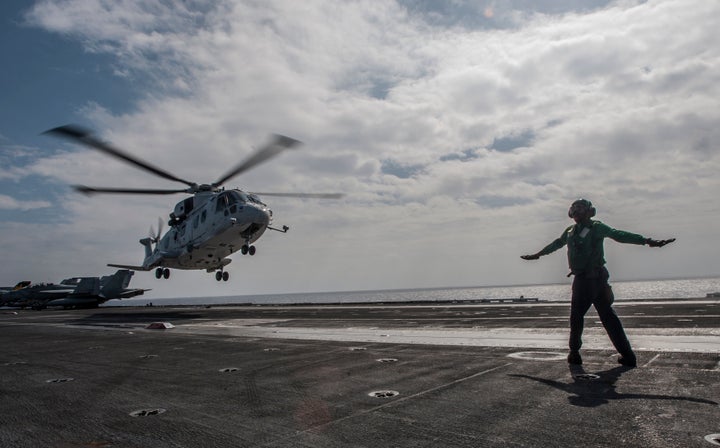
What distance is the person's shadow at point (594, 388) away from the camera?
4719 millimetres

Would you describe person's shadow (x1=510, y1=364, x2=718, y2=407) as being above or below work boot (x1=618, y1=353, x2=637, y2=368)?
below

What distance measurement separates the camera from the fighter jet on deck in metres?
64.2

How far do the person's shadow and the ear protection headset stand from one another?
8.24 feet

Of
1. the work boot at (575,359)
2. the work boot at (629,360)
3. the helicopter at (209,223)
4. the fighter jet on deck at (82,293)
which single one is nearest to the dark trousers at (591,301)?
the work boot at (575,359)

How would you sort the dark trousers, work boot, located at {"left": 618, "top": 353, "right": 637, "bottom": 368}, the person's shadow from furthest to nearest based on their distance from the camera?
1. the dark trousers
2. work boot, located at {"left": 618, "top": 353, "right": 637, "bottom": 368}
3. the person's shadow

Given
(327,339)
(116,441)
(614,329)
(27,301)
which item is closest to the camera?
(116,441)

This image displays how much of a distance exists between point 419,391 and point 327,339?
699cm

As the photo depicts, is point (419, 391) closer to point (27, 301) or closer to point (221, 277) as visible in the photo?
point (221, 277)

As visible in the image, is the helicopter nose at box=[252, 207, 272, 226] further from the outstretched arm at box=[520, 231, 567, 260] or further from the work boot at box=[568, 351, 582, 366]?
the work boot at box=[568, 351, 582, 366]

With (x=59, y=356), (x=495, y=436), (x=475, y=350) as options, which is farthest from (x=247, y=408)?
(x=59, y=356)

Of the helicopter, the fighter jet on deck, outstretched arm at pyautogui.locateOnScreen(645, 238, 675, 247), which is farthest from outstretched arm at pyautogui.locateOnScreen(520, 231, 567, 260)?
the fighter jet on deck

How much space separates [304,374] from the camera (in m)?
7.18

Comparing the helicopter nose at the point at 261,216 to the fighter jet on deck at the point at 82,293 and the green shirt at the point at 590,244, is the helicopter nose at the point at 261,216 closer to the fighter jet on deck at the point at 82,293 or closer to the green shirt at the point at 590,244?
the green shirt at the point at 590,244

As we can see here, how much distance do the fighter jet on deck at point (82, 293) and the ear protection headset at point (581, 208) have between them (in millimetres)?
68280
